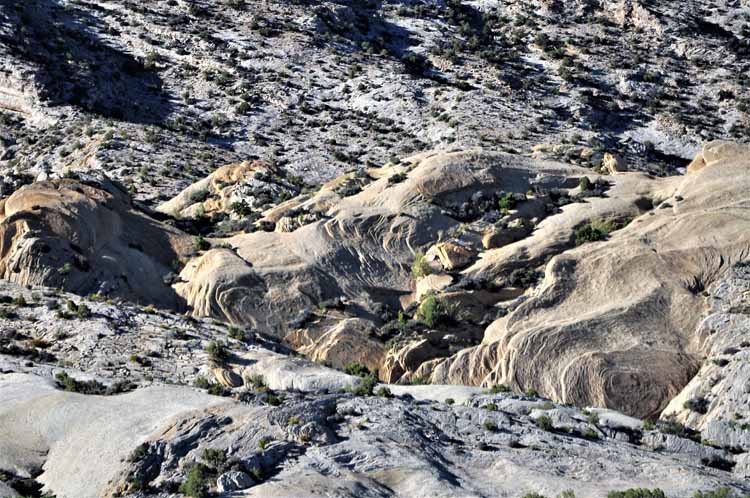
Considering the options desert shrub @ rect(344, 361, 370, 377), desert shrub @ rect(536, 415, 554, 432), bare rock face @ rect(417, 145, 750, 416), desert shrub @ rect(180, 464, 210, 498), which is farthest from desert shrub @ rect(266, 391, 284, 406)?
bare rock face @ rect(417, 145, 750, 416)

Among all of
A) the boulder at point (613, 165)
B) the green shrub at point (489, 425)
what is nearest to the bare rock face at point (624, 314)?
the green shrub at point (489, 425)

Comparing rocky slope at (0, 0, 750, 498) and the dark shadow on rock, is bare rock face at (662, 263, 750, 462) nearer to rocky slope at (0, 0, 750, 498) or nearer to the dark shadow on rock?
rocky slope at (0, 0, 750, 498)

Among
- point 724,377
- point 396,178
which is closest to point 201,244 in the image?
point 396,178

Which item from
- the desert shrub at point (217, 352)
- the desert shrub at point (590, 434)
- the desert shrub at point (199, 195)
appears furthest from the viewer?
the desert shrub at point (199, 195)

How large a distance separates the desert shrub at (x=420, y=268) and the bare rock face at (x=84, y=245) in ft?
29.0

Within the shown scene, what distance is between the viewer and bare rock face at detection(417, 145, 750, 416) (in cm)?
3406

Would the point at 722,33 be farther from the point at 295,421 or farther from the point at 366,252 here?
the point at 295,421

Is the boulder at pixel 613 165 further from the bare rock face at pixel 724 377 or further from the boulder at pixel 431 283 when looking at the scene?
the bare rock face at pixel 724 377

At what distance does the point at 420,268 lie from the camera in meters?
41.2

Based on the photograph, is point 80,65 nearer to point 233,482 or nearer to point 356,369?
point 356,369

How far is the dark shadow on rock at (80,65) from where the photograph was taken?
223 ft

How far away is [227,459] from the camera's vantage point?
84.9ft

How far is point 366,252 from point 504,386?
34.5 feet

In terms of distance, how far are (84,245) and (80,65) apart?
32.7 m
